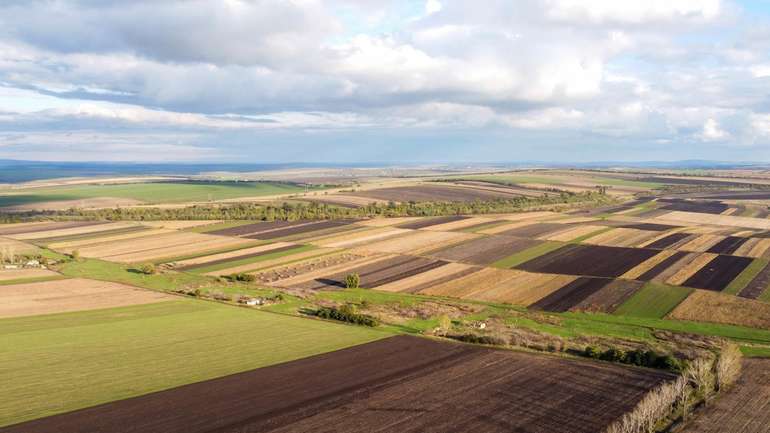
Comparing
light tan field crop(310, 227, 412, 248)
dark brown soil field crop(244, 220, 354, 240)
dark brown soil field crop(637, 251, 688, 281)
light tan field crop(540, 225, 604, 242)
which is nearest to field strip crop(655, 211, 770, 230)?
light tan field crop(540, 225, 604, 242)

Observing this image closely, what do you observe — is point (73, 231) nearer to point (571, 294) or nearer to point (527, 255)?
point (527, 255)

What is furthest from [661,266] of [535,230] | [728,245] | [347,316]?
[347,316]

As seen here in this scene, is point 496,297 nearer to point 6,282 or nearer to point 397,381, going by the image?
point 397,381

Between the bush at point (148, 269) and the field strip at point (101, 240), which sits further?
the field strip at point (101, 240)

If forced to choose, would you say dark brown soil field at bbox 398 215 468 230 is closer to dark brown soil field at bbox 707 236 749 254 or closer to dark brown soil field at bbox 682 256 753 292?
dark brown soil field at bbox 707 236 749 254

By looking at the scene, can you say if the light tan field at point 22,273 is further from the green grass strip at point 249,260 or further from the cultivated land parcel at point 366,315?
the green grass strip at point 249,260

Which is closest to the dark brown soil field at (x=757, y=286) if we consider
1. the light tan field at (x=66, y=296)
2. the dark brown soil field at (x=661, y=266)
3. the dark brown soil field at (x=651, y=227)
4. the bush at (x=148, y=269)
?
the dark brown soil field at (x=661, y=266)

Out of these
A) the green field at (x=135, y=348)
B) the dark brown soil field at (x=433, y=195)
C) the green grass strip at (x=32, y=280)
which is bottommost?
the green field at (x=135, y=348)
